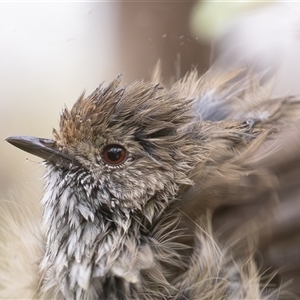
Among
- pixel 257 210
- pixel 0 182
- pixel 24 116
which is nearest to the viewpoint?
pixel 257 210

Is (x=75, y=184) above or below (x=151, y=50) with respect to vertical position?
below

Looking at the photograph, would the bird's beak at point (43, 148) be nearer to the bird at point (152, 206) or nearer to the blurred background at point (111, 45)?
the bird at point (152, 206)

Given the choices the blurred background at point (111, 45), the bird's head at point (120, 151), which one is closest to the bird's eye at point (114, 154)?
the bird's head at point (120, 151)

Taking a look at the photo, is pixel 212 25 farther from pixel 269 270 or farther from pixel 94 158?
pixel 269 270

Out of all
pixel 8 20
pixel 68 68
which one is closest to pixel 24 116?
pixel 68 68

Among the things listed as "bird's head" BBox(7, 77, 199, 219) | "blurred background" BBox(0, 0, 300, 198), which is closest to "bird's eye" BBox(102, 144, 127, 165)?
"bird's head" BBox(7, 77, 199, 219)

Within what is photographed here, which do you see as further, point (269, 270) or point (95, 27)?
point (95, 27)
